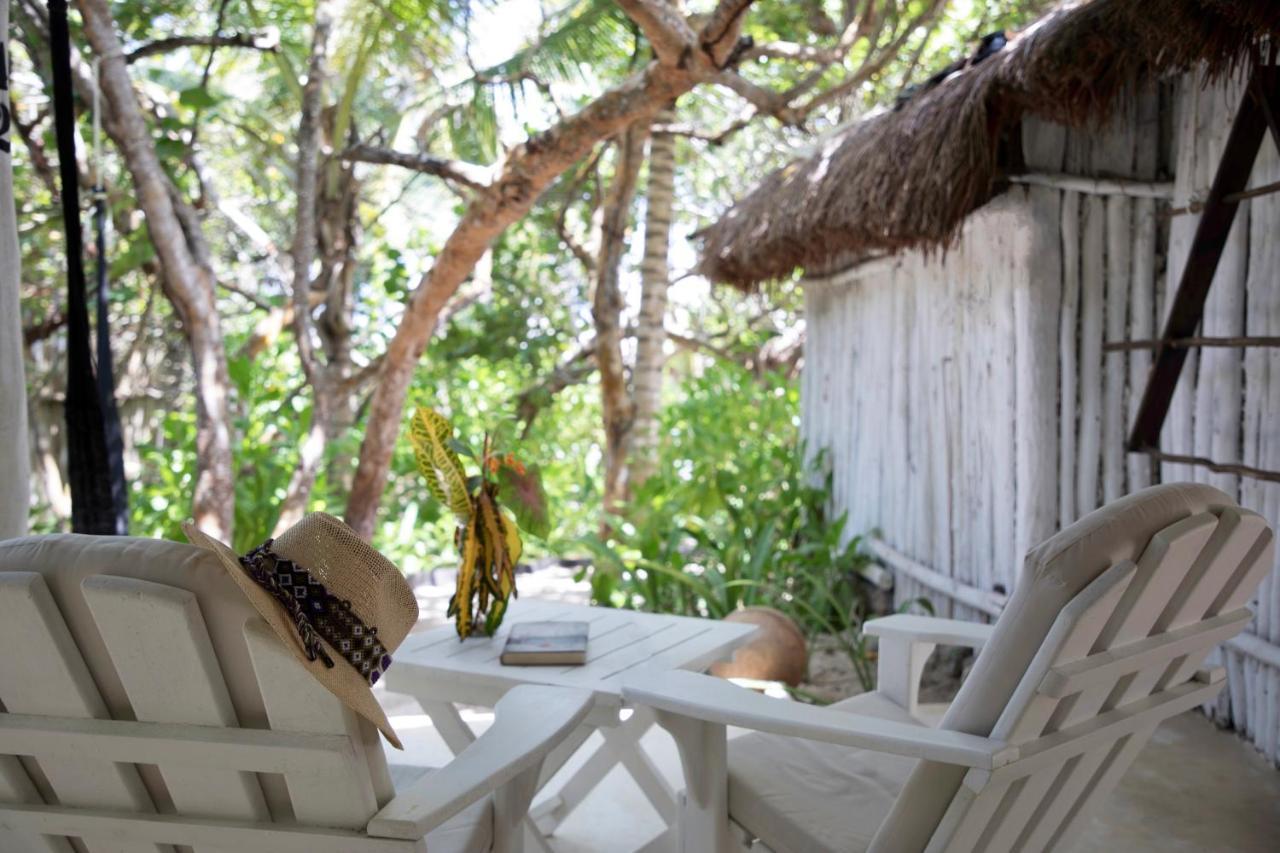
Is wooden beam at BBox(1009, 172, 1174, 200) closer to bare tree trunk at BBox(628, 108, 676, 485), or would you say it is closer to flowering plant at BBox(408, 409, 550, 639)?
flowering plant at BBox(408, 409, 550, 639)

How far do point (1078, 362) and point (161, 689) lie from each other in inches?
127

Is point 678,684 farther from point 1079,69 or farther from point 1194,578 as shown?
point 1079,69

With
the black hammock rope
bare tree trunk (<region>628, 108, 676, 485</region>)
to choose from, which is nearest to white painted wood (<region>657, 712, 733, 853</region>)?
the black hammock rope

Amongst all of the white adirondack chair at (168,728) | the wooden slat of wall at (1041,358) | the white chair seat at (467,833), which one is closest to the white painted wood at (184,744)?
the white adirondack chair at (168,728)

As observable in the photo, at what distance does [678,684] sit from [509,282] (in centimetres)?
801

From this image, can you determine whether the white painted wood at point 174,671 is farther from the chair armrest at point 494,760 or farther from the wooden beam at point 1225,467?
the wooden beam at point 1225,467

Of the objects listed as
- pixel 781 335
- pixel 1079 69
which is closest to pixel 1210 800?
pixel 1079 69

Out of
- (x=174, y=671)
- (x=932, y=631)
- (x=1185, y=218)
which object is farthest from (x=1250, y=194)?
(x=174, y=671)

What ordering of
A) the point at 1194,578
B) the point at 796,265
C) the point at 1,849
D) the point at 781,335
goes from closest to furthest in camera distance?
the point at 1,849
the point at 1194,578
the point at 796,265
the point at 781,335

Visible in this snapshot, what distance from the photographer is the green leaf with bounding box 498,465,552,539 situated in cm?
334

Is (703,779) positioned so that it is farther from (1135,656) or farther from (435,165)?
(435,165)

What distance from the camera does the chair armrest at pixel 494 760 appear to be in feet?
4.57

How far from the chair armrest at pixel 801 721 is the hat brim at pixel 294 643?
23.3 inches

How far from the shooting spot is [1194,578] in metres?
1.78
